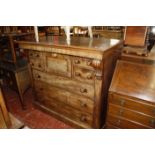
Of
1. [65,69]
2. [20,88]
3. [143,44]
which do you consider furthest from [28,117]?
[143,44]

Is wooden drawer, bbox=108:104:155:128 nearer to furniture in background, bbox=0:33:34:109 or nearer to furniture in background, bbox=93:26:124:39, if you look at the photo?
furniture in background, bbox=0:33:34:109

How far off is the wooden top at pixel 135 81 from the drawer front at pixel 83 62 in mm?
354

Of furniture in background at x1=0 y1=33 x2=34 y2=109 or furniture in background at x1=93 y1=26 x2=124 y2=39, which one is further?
A: furniture in background at x1=93 y1=26 x2=124 y2=39

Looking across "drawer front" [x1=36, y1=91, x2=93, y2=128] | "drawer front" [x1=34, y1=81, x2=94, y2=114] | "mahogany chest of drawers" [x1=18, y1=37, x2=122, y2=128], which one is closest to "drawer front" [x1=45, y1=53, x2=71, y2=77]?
"mahogany chest of drawers" [x1=18, y1=37, x2=122, y2=128]

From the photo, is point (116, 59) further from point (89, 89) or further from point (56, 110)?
point (56, 110)

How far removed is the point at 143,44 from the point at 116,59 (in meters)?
0.46

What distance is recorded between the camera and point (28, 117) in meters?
2.34

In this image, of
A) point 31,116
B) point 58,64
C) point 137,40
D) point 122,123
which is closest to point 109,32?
point 137,40

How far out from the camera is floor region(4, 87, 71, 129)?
2.15m

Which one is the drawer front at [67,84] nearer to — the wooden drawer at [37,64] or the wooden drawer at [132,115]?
the wooden drawer at [37,64]

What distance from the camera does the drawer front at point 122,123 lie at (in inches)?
60.9

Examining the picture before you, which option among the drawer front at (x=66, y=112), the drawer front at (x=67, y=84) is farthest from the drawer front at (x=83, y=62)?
the drawer front at (x=66, y=112)

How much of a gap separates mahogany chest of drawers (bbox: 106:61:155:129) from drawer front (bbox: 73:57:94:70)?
14.1 inches

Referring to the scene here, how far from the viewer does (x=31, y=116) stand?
2363mm
